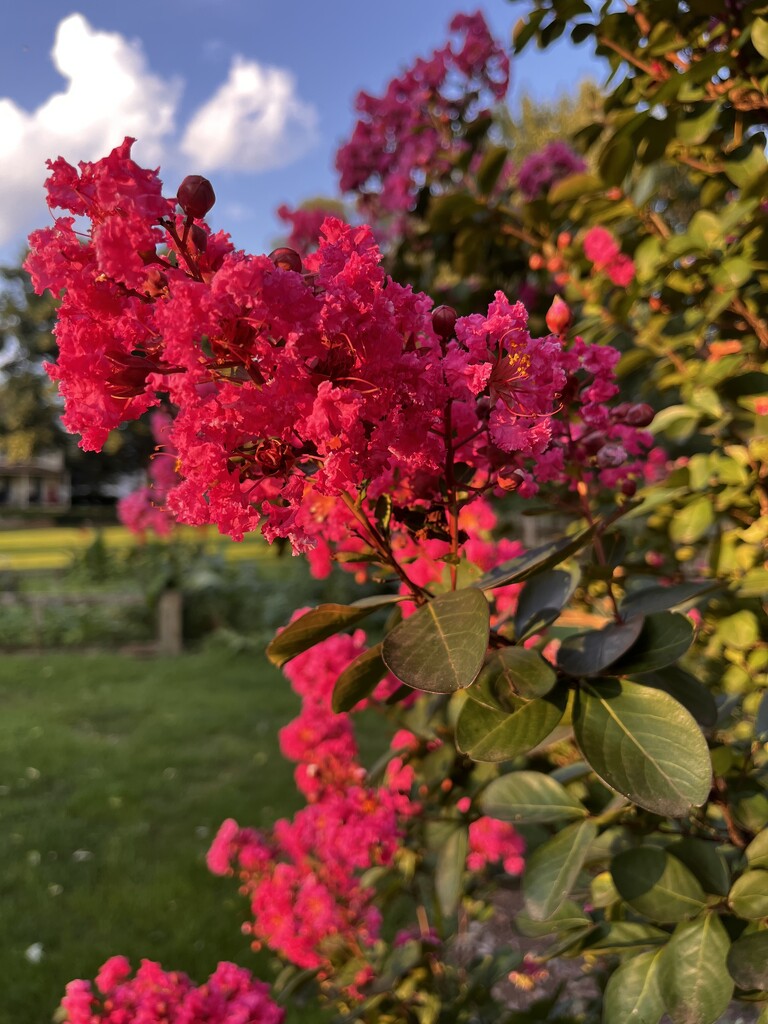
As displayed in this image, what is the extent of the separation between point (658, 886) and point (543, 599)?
0.37 m

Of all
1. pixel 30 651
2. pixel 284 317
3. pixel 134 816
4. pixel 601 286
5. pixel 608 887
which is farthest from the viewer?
pixel 30 651

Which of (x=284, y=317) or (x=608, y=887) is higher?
(x=284, y=317)

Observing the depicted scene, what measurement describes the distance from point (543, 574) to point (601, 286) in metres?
1.47

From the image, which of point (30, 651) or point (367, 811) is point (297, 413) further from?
point (30, 651)

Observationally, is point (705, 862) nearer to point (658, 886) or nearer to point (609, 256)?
point (658, 886)

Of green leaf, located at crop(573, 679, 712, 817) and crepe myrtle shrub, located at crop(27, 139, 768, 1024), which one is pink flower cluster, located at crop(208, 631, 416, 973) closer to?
crepe myrtle shrub, located at crop(27, 139, 768, 1024)

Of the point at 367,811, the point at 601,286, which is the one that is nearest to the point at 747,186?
the point at 601,286

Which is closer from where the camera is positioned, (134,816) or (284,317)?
(284,317)

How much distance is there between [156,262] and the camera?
0.65 metres

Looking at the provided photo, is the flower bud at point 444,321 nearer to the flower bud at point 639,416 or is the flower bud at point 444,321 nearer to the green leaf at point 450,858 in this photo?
the flower bud at point 639,416

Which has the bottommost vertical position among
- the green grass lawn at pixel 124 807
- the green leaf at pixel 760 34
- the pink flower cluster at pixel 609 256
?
the green grass lawn at pixel 124 807

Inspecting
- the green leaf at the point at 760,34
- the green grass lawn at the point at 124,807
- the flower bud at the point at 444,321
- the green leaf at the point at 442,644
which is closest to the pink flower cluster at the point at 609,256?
the green leaf at the point at 760,34

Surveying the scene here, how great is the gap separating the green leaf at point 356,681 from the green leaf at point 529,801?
319mm

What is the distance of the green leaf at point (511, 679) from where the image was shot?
71cm
